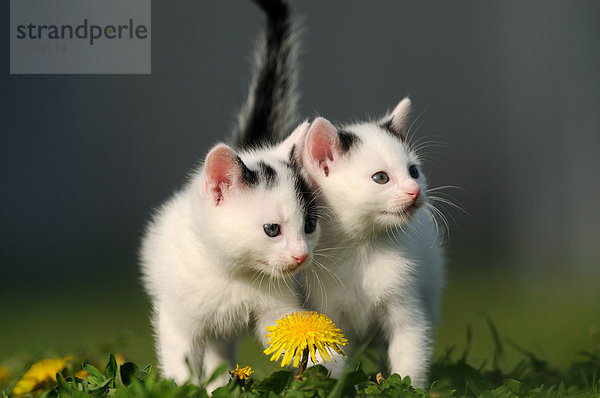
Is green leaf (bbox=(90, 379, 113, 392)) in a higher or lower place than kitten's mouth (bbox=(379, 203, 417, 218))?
lower

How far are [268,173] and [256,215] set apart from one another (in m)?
0.14

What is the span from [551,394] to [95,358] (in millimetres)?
1322

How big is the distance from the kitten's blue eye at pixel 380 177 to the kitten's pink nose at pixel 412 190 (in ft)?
0.25

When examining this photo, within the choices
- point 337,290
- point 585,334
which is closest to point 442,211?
point 337,290

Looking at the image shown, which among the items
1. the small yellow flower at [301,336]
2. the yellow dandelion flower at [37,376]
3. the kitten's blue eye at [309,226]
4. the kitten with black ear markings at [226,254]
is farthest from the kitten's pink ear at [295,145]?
the yellow dandelion flower at [37,376]

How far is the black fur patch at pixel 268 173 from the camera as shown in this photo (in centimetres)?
183

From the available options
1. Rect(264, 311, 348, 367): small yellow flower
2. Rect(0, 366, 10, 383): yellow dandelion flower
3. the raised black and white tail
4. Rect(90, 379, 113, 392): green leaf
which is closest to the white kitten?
Rect(264, 311, 348, 367): small yellow flower

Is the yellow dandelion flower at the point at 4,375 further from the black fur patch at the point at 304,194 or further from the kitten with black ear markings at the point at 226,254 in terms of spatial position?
the black fur patch at the point at 304,194

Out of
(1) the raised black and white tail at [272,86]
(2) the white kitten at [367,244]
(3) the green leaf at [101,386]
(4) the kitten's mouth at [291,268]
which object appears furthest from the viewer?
Result: (1) the raised black and white tail at [272,86]

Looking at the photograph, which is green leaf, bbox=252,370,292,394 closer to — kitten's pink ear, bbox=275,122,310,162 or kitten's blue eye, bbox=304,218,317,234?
kitten's blue eye, bbox=304,218,317,234

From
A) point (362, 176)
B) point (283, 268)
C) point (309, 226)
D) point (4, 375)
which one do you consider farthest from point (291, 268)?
point (4, 375)

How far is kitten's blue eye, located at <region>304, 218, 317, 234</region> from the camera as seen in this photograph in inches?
71.6

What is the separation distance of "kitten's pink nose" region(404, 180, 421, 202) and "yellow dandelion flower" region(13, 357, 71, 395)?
1064mm

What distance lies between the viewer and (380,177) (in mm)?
1943
